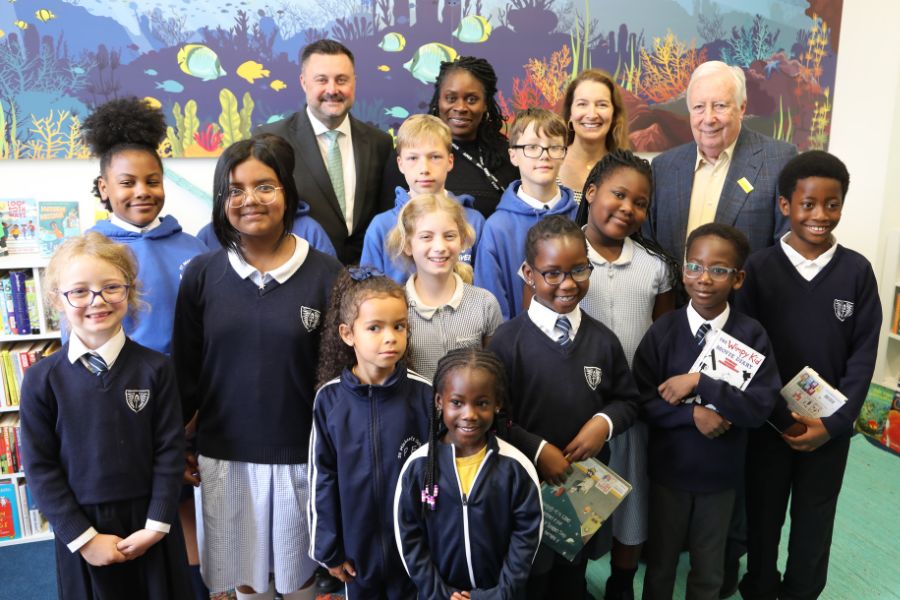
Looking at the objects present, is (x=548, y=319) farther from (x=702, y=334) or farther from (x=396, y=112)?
(x=396, y=112)

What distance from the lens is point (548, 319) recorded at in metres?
1.86

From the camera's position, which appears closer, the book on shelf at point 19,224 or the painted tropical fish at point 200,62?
the book on shelf at point 19,224

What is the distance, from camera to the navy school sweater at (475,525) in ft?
5.41

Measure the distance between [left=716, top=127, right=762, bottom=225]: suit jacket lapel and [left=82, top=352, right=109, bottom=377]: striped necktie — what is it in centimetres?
214

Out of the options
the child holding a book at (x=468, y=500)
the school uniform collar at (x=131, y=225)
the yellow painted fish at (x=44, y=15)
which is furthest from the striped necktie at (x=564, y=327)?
the yellow painted fish at (x=44, y=15)

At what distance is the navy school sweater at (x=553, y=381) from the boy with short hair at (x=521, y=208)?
18.2 inches

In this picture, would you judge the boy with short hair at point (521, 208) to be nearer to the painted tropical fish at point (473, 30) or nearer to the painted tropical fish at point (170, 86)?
the painted tropical fish at point (473, 30)

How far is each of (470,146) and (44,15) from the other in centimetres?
196

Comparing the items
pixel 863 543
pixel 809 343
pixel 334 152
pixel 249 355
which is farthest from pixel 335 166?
pixel 863 543

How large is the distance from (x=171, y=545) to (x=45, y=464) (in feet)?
1.29

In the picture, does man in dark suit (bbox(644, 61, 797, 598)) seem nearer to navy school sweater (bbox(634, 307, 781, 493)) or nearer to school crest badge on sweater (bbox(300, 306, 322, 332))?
navy school sweater (bbox(634, 307, 781, 493))

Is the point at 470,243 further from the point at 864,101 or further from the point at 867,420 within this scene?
the point at 864,101

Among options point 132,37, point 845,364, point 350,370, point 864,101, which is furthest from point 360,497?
point 864,101

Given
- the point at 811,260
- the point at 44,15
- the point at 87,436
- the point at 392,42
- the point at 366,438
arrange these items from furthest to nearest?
1. the point at 392,42
2. the point at 44,15
3. the point at 811,260
4. the point at 366,438
5. the point at 87,436
